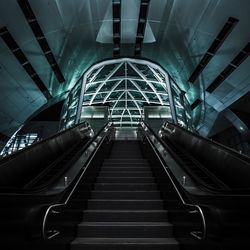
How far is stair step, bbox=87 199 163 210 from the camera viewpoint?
171 inches

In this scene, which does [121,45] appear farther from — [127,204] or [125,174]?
[127,204]

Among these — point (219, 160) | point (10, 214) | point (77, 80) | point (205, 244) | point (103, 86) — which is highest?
point (103, 86)

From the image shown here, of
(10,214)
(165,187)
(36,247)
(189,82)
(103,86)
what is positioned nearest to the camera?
(10,214)

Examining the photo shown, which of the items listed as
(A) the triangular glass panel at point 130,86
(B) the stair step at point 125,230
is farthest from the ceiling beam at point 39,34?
(B) the stair step at point 125,230

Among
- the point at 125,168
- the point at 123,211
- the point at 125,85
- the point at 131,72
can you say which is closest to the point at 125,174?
the point at 125,168

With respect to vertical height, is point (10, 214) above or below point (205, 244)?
above

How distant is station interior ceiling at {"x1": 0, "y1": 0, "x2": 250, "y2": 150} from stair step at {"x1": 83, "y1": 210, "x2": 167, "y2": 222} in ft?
36.1

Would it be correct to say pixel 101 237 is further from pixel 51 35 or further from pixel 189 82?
pixel 189 82

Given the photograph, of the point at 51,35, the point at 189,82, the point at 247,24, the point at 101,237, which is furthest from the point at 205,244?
the point at 189,82

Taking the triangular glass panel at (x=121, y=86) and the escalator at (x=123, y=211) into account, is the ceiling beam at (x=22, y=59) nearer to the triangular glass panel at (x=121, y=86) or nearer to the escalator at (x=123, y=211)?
the escalator at (x=123, y=211)

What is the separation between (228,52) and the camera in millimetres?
15891

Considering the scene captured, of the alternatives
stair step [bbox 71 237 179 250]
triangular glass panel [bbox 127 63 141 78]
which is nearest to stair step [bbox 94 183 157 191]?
stair step [bbox 71 237 179 250]

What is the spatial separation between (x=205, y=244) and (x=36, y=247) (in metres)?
1.64

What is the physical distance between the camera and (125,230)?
368 cm
